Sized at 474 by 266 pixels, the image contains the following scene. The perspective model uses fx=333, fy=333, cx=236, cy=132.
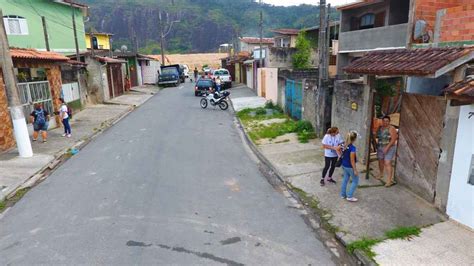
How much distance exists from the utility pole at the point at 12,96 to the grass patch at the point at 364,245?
9402 mm

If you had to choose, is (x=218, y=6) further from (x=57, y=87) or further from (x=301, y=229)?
(x=301, y=229)

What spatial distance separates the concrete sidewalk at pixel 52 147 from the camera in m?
8.26

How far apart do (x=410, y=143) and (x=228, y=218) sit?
4.03m

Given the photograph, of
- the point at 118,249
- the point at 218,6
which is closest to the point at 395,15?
the point at 118,249

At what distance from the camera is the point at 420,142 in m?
6.54

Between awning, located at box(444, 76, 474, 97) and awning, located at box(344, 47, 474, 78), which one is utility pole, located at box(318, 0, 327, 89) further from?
awning, located at box(444, 76, 474, 97)

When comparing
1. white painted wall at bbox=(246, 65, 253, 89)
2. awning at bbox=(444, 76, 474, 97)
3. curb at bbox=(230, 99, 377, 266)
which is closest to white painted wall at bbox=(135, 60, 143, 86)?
white painted wall at bbox=(246, 65, 253, 89)

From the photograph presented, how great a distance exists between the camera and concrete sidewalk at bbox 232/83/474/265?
484 centimetres

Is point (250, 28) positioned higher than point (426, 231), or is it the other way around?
point (250, 28)

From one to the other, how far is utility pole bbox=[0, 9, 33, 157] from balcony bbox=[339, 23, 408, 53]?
16.2 m

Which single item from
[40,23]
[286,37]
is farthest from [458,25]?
[286,37]

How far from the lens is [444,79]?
26.3 feet

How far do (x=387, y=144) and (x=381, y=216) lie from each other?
6.34 ft

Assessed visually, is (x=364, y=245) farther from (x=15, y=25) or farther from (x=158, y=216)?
(x=15, y=25)
